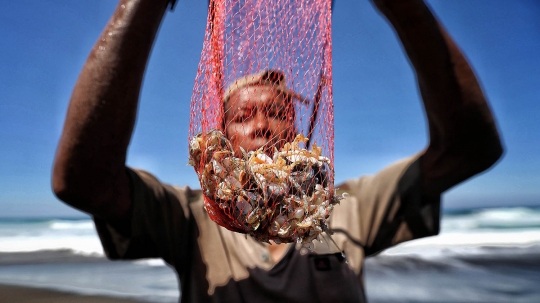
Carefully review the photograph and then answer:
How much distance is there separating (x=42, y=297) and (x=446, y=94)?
6168 mm

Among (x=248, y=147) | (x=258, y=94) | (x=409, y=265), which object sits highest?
(x=258, y=94)

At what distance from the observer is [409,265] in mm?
7445

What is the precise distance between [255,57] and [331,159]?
1.01 ft

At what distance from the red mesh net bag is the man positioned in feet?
0.07

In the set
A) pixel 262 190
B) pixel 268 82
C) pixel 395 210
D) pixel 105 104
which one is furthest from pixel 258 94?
pixel 395 210

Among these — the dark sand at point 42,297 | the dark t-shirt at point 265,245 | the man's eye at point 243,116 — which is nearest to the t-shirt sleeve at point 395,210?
the dark t-shirt at point 265,245

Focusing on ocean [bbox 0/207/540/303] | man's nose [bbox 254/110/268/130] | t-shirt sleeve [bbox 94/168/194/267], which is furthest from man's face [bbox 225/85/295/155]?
ocean [bbox 0/207/540/303]

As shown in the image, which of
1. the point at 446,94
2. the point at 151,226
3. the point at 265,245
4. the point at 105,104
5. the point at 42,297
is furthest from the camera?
the point at 42,297

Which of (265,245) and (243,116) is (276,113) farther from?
(265,245)

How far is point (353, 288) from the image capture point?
1.08 m

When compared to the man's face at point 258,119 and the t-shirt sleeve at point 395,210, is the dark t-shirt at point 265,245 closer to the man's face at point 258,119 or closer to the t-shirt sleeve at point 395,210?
the t-shirt sleeve at point 395,210

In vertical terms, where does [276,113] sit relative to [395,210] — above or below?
above

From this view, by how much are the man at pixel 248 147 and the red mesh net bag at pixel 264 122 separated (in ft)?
0.07

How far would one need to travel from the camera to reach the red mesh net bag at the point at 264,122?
895 mm
